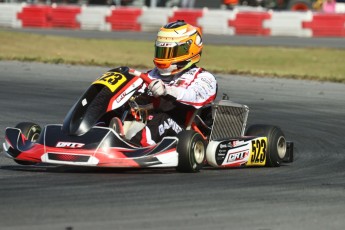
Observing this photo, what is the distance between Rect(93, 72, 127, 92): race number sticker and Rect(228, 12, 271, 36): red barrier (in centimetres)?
1995

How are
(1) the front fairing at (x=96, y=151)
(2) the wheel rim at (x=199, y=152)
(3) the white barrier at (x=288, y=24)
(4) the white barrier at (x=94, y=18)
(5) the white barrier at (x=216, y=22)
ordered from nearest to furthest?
(1) the front fairing at (x=96, y=151) → (2) the wheel rim at (x=199, y=152) → (3) the white barrier at (x=288, y=24) → (5) the white barrier at (x=216, y=22) → (4) the white barrier at (x=94, y=18)

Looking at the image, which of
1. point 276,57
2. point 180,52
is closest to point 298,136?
point 180,52

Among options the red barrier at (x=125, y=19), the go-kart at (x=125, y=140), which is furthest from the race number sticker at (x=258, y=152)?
the red barrier at (x=125, y=19)

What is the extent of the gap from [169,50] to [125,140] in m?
1.10

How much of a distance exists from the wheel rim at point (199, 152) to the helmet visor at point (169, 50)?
98 cm

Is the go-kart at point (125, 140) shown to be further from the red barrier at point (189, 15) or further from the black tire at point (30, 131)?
the red barrier at point (189, 15)

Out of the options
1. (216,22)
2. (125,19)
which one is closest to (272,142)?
(216,22)

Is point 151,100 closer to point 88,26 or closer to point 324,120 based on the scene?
point 324,120

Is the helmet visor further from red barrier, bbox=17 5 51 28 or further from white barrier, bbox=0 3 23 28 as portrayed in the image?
red barrier, bbox=17 5 51 28

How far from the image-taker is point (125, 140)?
7039mm

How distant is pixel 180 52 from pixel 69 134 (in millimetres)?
1361

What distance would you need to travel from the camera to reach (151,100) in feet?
25.2

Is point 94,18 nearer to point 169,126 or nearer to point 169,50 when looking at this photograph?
point 169,50

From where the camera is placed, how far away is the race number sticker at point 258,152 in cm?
767
